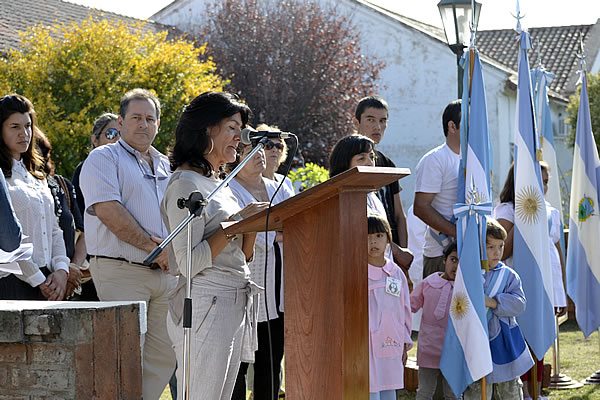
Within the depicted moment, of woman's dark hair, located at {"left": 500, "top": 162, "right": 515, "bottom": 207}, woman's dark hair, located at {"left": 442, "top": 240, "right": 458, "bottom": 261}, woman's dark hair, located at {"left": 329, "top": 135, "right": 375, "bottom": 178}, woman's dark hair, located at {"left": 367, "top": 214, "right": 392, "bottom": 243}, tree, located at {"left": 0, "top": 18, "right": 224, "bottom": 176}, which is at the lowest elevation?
woman's dark hair, located at {"left": 442, "top": 240, "right": 458, "bottom": 261}

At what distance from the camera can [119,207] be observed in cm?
511

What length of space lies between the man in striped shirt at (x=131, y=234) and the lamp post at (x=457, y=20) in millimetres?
4293

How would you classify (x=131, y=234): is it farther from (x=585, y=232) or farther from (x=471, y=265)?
(x=585, y=232)

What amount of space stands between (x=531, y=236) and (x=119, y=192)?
10.7 feet

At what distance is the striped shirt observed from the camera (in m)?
5.13

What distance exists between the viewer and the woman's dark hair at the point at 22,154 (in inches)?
207

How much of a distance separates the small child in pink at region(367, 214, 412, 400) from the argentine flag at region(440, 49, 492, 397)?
20.1 inches

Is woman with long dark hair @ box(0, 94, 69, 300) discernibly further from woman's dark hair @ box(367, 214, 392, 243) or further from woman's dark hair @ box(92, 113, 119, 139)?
woman's dark hair @ box(367, 214, 392, 243)

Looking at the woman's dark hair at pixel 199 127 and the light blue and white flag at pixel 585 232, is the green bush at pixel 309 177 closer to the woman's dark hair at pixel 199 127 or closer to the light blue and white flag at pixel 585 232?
the light blue and white flag at pixel 585 232

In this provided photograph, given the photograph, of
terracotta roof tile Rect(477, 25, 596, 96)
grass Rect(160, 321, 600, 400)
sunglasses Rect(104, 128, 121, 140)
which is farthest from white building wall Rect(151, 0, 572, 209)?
sunglasses Rect(104, 128, 121, 140)

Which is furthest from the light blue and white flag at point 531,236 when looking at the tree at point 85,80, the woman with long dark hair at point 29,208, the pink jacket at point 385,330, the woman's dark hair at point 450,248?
the tree at point 85,80

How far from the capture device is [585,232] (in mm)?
8273

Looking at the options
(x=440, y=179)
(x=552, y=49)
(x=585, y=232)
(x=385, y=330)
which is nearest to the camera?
(x=385, y=330)

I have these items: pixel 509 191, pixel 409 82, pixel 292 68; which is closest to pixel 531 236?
pixel 509 191
